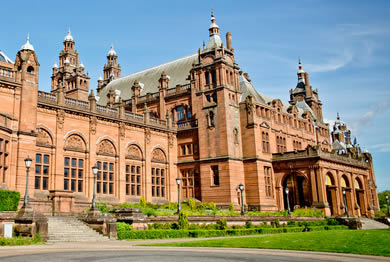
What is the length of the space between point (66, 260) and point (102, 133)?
30.7 meters

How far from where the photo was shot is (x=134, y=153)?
154ft

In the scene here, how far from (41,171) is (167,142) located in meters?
18.2

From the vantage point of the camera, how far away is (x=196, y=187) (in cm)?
5031

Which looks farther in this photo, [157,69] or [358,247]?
[157,69]

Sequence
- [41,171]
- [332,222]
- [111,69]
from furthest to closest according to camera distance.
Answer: [111,69] → [332,222] → [41,171]

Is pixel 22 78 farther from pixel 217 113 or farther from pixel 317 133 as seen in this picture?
pixel 317 133

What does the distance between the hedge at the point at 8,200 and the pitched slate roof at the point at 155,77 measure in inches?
1246

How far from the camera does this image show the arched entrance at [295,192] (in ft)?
173

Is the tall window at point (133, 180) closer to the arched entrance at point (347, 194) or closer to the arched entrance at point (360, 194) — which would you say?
the arched entrance at point (347, 194)

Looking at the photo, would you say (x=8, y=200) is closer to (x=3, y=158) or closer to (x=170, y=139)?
(x=3, y=158)

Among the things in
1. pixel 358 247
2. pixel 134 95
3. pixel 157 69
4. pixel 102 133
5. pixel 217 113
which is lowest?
pixel 358 247

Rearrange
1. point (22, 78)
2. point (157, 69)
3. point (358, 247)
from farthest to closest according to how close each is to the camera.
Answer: point (157, 69), point (22, 78), point (358, 247)

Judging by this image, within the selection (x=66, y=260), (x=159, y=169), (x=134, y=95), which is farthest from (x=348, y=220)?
(x=66, y=260)

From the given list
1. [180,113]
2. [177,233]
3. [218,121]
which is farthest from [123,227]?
[180,113]
